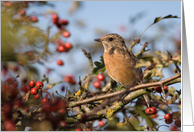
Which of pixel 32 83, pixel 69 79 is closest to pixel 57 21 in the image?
pixel 69 79

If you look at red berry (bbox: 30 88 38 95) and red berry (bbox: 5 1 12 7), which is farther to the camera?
red berry (bbox: 5 1 12 7)

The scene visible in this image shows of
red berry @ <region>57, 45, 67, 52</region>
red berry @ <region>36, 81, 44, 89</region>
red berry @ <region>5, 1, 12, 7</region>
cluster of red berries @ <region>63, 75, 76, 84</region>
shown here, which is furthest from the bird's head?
red berry @ <region>36, 81, 44, 89</region>

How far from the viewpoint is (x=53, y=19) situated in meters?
4.08

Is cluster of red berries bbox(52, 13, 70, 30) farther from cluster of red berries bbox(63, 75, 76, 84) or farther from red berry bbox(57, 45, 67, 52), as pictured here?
cluster of red berries bbox(63, 75, 76, 84)

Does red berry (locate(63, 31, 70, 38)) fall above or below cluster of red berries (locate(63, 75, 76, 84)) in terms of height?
above

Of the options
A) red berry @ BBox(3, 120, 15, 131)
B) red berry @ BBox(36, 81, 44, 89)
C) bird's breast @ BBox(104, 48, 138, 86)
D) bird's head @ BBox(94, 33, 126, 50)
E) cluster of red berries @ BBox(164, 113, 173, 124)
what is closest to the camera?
red berry @ BBox(3, 120, 15, 131)

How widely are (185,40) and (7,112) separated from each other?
111 inches

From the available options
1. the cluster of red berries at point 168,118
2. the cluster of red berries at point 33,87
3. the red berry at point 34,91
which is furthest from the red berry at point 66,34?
the cluster of red berries at point 168,118

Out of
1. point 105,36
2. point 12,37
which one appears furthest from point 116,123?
point 105,36

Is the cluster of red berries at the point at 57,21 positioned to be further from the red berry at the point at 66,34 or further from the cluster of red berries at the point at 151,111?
the cluster of red berries at the point at 151,111

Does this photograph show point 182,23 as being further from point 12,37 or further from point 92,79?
point 12,37

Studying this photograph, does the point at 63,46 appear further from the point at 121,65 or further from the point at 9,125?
the point at 9,125

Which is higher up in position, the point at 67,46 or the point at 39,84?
the point at 67,46

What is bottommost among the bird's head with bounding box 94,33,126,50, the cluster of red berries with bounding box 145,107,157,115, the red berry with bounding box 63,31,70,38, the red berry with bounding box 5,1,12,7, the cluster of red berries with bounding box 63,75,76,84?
the cluster of red berries with bounding box 145,107,157,115
